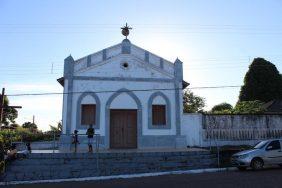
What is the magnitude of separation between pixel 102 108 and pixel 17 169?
25.0ft

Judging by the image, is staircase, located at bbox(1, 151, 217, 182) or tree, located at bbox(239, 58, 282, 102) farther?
tree, located at bbox(239, 58, 282, 102)

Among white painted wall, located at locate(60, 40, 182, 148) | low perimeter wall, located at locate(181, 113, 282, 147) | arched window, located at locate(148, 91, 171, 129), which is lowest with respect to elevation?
low perimeter wall, located at locate(181, 113, 282, 147)

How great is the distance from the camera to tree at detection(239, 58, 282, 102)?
1695 inches

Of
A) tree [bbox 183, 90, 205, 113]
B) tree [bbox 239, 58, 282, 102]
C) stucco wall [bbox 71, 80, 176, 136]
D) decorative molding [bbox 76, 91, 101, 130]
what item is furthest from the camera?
tree [bbox 183, 90, 205, 113]

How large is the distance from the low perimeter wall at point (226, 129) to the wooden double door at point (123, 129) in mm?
3303

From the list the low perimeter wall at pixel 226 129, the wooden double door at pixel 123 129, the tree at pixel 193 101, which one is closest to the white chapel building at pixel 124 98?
the wooden double door at pixel 123 129

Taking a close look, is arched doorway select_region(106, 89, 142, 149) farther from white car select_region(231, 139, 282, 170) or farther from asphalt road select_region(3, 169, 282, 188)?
asphalt road select_region(3, 169, 282, 188)

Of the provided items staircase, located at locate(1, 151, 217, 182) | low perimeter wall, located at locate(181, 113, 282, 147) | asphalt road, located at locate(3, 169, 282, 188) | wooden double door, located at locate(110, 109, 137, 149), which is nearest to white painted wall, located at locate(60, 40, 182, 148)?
wooden double door, located at locate(110, 109, 137, 149)

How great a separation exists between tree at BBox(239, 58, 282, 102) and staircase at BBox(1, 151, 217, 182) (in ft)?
92.7

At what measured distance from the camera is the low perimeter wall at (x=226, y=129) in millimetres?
21672

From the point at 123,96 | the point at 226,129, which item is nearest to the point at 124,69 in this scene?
the point at 123,96

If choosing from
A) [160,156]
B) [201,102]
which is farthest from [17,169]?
[201,102]

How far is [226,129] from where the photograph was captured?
22.0m

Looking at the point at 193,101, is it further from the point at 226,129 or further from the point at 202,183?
the point at 202,183
